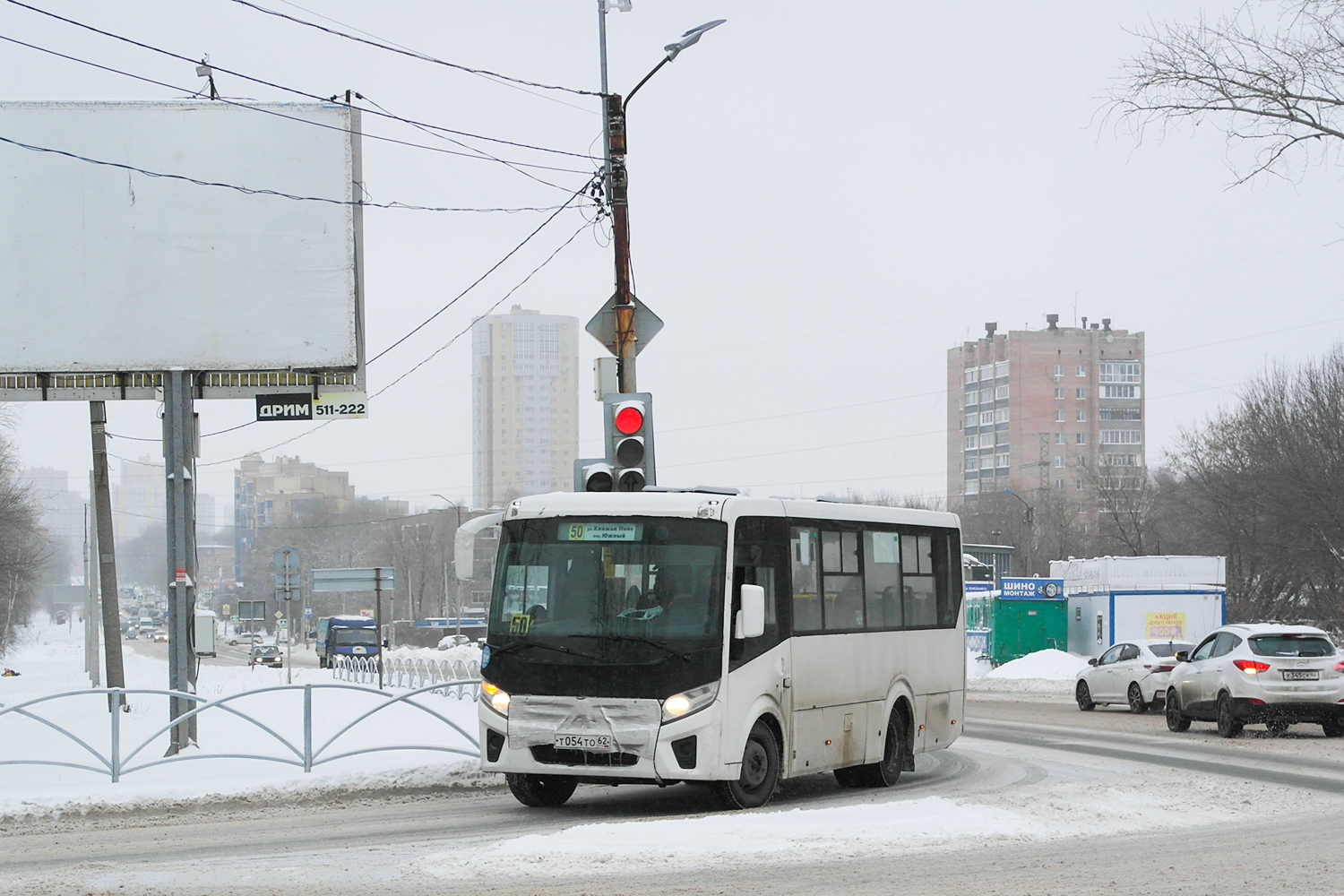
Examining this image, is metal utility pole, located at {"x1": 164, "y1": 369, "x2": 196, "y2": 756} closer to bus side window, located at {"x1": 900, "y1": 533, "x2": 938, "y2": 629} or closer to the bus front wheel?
the bus front wheel

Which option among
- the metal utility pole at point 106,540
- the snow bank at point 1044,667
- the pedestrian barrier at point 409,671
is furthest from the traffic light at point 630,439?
the snow bank at point 1044,667

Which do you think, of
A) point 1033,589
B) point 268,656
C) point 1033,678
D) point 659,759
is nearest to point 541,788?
point 659,759

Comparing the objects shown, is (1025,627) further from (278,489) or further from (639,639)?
(278,489)

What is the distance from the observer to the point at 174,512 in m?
19.4

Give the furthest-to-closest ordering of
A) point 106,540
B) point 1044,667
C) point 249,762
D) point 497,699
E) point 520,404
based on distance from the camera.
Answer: point 520,404 → point 1044,667 → point 106,540 → point 249,762 → point 497,699

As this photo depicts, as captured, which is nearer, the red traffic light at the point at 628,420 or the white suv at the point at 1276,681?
the red traffic light at the point at 628,420

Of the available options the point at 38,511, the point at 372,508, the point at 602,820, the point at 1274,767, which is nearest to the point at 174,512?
the point at 602,820

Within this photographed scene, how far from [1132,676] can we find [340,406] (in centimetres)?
1529

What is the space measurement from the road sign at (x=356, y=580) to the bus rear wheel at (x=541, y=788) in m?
23.6

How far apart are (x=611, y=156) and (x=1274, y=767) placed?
9860 millimetres

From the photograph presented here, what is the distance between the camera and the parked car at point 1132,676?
1101 inches

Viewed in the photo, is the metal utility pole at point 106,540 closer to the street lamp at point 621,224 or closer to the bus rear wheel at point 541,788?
the street lamp at point 621,224

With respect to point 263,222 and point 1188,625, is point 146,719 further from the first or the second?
point 1188,625

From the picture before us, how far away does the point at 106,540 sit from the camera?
27.7 metres
